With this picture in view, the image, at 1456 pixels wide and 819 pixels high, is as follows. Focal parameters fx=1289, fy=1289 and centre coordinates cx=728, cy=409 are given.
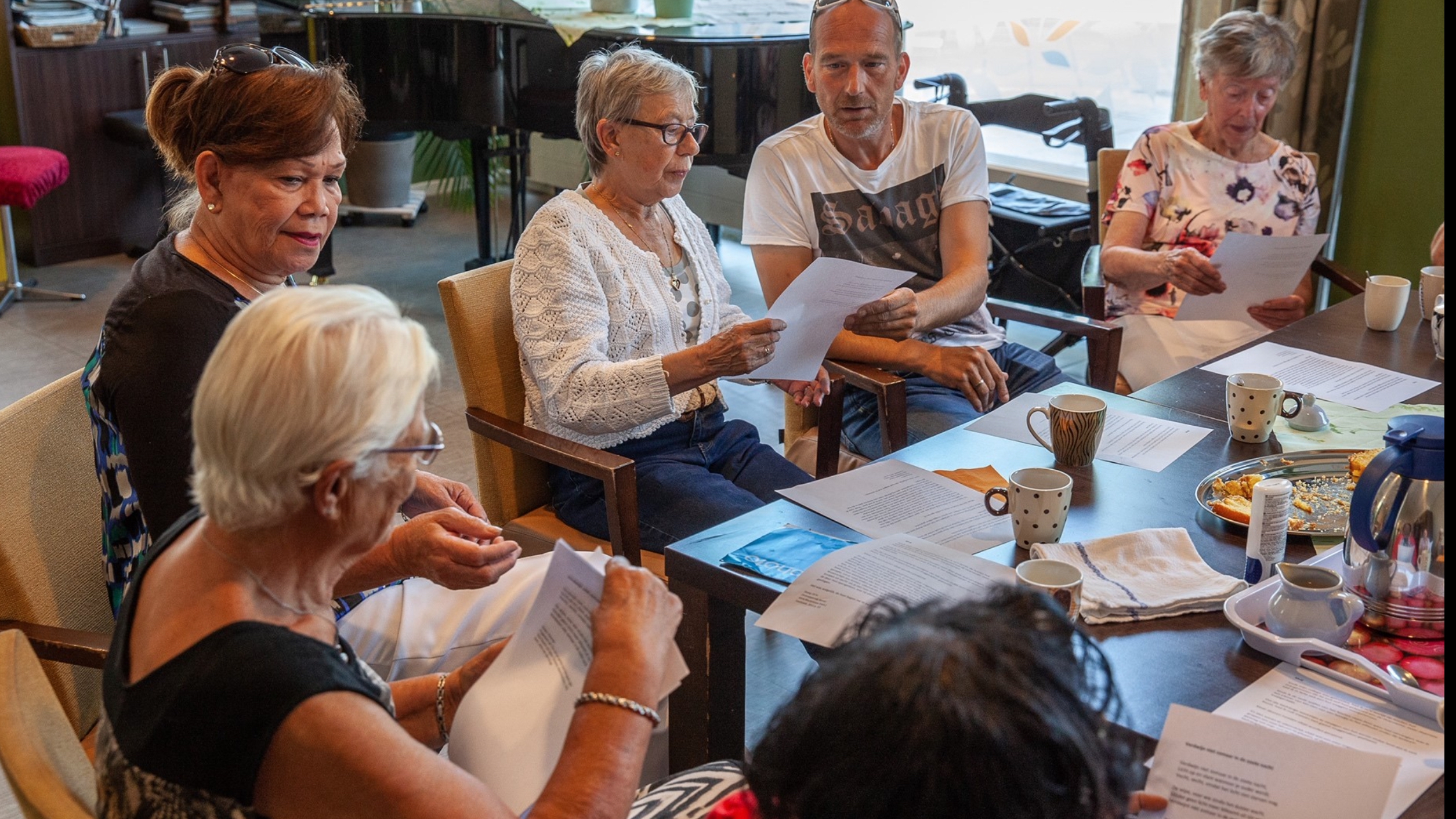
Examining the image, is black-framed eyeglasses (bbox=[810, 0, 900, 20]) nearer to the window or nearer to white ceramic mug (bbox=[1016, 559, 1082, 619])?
white ceramic mug (bbox=[1016, 559, 1082, 619])

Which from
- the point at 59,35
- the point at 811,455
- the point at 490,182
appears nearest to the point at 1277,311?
the point at 811,455

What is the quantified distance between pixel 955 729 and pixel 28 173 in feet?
16.7

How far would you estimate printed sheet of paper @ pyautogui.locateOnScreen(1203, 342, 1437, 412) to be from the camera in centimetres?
218

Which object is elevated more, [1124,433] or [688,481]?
[1124,433]

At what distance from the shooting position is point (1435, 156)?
389 cm

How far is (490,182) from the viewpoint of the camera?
5391mm

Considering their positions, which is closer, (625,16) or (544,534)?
(544,534)

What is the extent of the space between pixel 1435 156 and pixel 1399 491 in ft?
9.70

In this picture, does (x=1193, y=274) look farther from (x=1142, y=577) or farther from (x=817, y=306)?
(x=1142, y=577)

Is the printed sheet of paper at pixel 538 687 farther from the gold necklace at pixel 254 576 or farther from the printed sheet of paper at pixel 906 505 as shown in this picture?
the printed sheet of paper at pixel 906 505

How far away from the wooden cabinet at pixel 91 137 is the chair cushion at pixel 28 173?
454mm

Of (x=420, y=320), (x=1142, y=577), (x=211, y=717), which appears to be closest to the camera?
(x=211, y=717)

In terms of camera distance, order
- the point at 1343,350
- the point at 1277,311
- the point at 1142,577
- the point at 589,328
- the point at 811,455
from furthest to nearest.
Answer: the point at 1277,311 → the point at 811,455 → the point at 1343,350 → the point at 589,328 → the point at 1142,577

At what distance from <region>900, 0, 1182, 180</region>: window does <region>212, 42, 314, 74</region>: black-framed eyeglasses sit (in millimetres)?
3317
